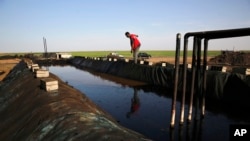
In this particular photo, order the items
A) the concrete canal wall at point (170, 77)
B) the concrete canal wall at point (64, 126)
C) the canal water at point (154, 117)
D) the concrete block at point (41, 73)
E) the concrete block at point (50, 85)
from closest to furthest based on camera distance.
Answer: the concrete canal wall at point (64, 126), the concrete block at point (50, 85), the canal water at point (154, 117), the concrete canal wall at point (170, 77), the concrete block at point (41, 73)

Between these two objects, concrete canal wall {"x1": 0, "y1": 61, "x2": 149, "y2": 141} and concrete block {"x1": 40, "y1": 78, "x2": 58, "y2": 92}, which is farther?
concrete block {"x1": 40, "y1": 78, "x2": 58, "y2": 92}

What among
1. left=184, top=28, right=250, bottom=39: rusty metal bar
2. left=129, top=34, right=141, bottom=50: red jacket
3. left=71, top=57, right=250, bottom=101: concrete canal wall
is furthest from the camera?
left=129, top=34, right=141, bottom=50: red jacket

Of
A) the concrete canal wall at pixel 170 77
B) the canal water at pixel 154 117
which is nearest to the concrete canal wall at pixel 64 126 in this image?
the canal water at pixel 154 117

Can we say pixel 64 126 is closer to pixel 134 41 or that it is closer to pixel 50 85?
pixel 50 85

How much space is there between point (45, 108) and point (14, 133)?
1029 millimetres

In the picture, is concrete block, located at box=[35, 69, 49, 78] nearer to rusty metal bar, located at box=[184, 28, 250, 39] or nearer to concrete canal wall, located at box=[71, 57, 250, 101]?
rusty metal bar, located at box=[184, 28, 250, 39]

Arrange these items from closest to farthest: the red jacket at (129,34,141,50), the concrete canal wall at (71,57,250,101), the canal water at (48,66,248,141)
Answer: the canal water at (48,66,248,141), the concrete canal wall at (71,57,250,101), the red jacket at (129,34,141,50)

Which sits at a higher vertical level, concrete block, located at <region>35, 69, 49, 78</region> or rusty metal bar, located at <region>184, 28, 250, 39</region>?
rusty metal bar, located at <region>184, 28, 250, 39</region>

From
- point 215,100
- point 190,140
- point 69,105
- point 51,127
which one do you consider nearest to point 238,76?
point 215,100

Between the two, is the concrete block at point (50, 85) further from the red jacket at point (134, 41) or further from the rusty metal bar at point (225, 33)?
the red jacket at point (134, 41)

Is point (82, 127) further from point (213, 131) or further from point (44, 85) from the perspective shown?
point (213, 131)

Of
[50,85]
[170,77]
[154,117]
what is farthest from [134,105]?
[50,85]

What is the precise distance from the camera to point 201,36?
8680 millimetres

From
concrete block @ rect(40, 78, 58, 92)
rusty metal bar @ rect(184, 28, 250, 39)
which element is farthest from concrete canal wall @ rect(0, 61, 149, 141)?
rusty metal bar @ rect(184, 28, 250, 39)
